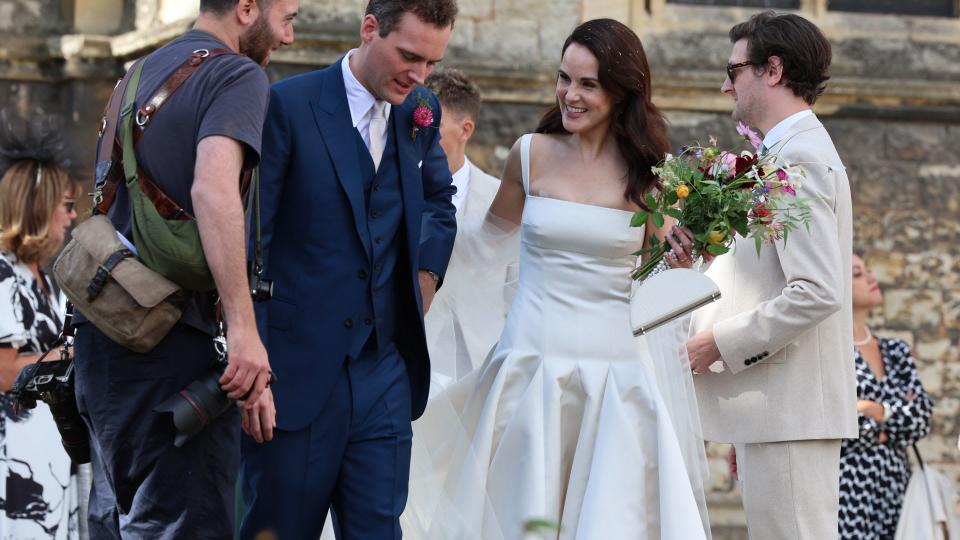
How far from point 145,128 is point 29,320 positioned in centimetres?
273

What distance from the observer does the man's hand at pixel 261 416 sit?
443cm

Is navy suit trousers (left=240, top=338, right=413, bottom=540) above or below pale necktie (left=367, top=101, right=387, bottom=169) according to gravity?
below

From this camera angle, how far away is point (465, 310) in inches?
256

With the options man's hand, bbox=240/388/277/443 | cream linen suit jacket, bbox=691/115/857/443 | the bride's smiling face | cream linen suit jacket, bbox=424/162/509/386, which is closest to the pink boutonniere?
the bride's smiling face

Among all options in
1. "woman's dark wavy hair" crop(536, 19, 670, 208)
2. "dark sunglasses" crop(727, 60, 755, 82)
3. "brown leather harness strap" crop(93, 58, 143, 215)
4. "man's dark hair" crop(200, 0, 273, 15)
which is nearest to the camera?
"brown leather harness strap" crop(93, 58, 143, 215)

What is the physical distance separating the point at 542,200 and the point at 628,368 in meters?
0.66

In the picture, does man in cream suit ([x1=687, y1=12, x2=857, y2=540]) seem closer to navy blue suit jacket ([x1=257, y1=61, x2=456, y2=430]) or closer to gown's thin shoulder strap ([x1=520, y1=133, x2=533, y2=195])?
gown's thin shoulder strap ([x1=520, y1=133, x2=533, y2=195])

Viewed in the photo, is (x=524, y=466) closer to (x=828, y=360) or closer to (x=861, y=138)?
(x=828, y=360)

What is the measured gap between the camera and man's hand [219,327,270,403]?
4.29 m

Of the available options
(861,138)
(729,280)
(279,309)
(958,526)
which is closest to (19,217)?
(279,309)

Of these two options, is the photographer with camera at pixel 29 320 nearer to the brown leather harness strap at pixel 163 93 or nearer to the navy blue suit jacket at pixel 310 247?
the navy blue suit jacket at pixel 310 247

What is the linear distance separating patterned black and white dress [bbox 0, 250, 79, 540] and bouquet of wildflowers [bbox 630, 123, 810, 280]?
2.78 m

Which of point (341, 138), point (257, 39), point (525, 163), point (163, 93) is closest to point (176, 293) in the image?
point (163, 93)

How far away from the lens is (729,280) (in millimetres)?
5930
